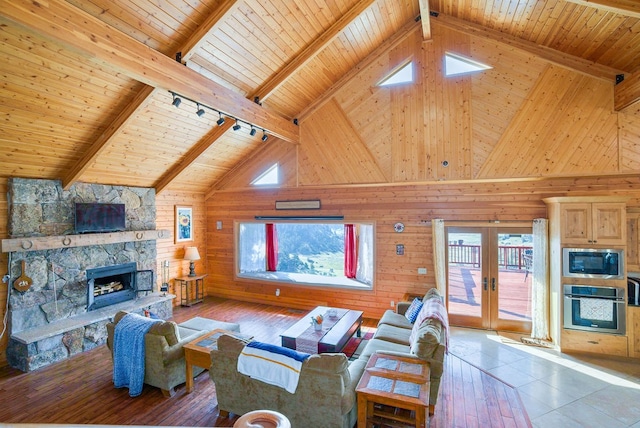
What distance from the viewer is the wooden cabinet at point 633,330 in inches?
185

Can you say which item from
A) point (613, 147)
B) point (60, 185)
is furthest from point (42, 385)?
point (613, 147)

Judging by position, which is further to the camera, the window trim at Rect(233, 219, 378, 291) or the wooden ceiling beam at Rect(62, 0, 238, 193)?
the window trim at Rect(233, 219, 378, 291)

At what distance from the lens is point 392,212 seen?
6.47 m

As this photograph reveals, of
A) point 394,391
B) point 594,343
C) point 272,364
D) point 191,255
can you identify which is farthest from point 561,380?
point 191,255

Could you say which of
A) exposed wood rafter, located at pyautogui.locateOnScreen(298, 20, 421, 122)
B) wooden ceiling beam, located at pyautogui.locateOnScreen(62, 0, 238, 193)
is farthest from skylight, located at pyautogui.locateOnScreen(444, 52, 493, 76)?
wooden ceiling beam, located at pyautogui.locateOnScreen(62, 0, 238, 193)

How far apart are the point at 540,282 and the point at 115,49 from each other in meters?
7.12

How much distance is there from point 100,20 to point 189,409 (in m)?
4.38

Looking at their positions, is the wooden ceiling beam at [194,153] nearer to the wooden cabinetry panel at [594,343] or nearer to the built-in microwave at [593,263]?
the built-in microwave at [593,263]

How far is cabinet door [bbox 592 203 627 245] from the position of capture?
466 cm

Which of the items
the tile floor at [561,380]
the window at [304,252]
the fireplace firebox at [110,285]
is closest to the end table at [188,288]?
the window at [304,252]

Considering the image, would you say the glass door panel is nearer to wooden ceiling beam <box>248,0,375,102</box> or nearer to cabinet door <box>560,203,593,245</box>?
cabinet door <box>560,203,593,245</box>

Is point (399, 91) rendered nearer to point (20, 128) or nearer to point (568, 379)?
point (568, 379)

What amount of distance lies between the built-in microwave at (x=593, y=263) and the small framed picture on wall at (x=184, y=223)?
25.5 feet

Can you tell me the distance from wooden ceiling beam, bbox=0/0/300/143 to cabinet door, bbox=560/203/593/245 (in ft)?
17.9
